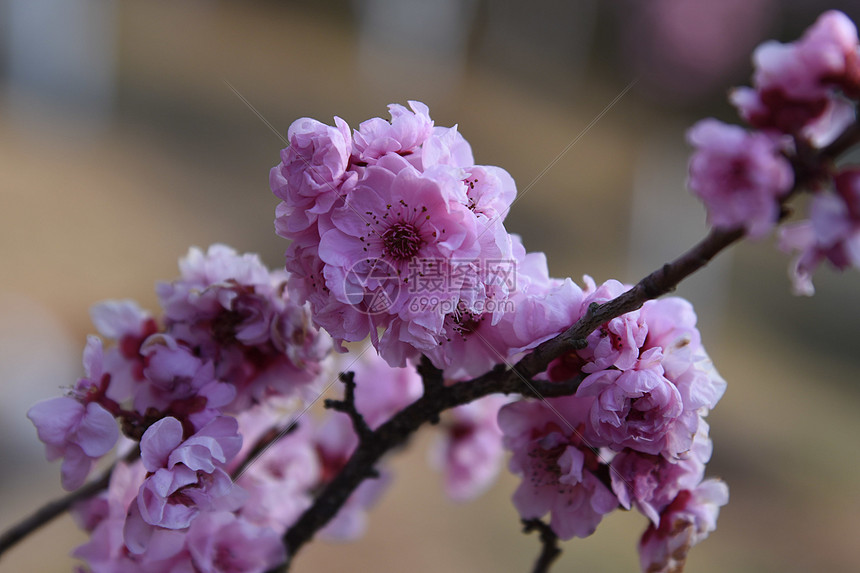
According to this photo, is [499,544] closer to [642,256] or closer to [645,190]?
[642,256]

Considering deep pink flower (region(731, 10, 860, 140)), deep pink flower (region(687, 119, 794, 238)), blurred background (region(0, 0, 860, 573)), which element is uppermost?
deep pink flower (region(731, 10, 860, 140))

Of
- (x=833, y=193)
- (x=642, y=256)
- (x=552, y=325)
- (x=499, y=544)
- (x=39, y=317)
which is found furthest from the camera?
(x=642, y=256)

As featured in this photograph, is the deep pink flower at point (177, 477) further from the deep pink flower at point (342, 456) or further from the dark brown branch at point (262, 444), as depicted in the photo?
the deep pink flower at point (342, 456)

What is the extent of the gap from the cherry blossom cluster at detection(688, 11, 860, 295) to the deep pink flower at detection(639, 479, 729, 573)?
228 mm

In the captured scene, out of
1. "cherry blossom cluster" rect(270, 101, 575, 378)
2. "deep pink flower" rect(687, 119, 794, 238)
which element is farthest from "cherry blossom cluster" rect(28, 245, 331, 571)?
"deep pink flower" rect(687, 119, 794, 238)

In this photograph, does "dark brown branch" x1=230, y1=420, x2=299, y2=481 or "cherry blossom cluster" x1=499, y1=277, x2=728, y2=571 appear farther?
"dark brown branch" x1=230, y1=420, x2=299, y2=481

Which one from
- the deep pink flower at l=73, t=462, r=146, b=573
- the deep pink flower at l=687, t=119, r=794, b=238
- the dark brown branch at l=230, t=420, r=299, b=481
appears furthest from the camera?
the dark brown branch at l=230, t=420, r=299, b=481

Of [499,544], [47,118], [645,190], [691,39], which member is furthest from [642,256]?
[47,118]

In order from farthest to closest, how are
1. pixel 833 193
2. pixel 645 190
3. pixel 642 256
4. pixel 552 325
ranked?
1. pixel 645 190
2. pixel 642 256
3. pixel 552 325
4. pixel 833 193

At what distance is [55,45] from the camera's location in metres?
3.12

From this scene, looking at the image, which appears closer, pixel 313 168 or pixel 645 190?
pixel 313 168

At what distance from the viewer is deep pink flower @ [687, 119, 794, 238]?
30cm

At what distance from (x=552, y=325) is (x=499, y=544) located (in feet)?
4.54

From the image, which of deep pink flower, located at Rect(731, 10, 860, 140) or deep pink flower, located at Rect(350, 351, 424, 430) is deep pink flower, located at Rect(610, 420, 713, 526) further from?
deep pink flower, located at Rect(350, 351, 424, 430)
